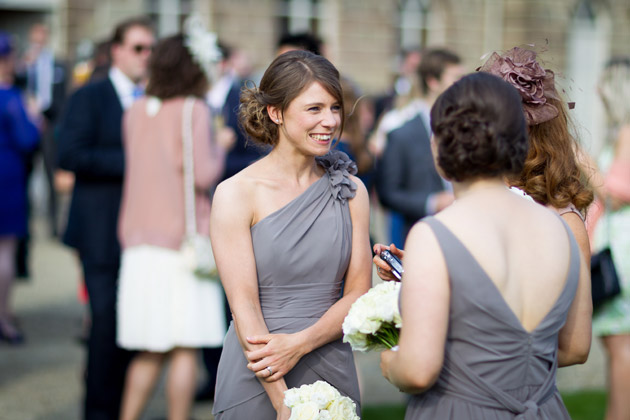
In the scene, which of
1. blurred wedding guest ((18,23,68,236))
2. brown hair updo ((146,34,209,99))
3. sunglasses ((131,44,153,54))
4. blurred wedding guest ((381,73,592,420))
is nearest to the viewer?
blurred wedding guest ((381,73,592,420))

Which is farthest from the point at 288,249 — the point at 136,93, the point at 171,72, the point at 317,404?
the point at 136,93

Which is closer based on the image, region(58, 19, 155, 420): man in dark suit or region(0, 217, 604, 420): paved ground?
region(58, 19, 155, 420): man in dark suit

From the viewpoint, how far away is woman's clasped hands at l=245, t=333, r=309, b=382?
2.97 meters

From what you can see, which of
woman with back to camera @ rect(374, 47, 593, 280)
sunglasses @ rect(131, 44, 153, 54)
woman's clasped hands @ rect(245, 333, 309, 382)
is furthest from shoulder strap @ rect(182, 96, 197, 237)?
woman with back to camera @ rect(374, 47, 593, 280)

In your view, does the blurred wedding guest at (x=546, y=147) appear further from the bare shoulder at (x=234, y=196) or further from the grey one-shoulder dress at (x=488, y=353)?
the bare shoulder at (x=234, y=196)

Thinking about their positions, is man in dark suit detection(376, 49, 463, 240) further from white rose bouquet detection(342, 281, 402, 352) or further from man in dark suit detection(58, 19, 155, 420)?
white rose bouquet detection(342, 281, 402, 352)

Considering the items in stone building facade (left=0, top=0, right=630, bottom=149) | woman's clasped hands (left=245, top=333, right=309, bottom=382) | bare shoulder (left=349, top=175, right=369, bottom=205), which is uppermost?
stone building facade (left=0, top=0, right=630, bottom=149)

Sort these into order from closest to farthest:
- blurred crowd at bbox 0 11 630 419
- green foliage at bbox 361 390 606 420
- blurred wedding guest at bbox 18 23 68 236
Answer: blurred crowd at bbox 0 11 630 419 → green foliage at bbox 361 390 606 420 → blurred wedding guest at bbox 18 23 68 236

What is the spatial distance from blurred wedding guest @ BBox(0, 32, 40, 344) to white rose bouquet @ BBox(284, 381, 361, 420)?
17.4 feet

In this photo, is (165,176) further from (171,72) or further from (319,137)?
(319,137)

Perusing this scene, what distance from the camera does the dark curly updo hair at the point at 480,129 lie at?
230cm

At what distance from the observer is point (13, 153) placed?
7715 millimetres

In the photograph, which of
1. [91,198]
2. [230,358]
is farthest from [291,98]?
[91,198]

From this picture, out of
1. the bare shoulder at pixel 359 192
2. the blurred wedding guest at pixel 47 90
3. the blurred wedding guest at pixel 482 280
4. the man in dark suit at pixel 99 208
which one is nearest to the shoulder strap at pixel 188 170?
the man in dark suit at pixel 99 208
